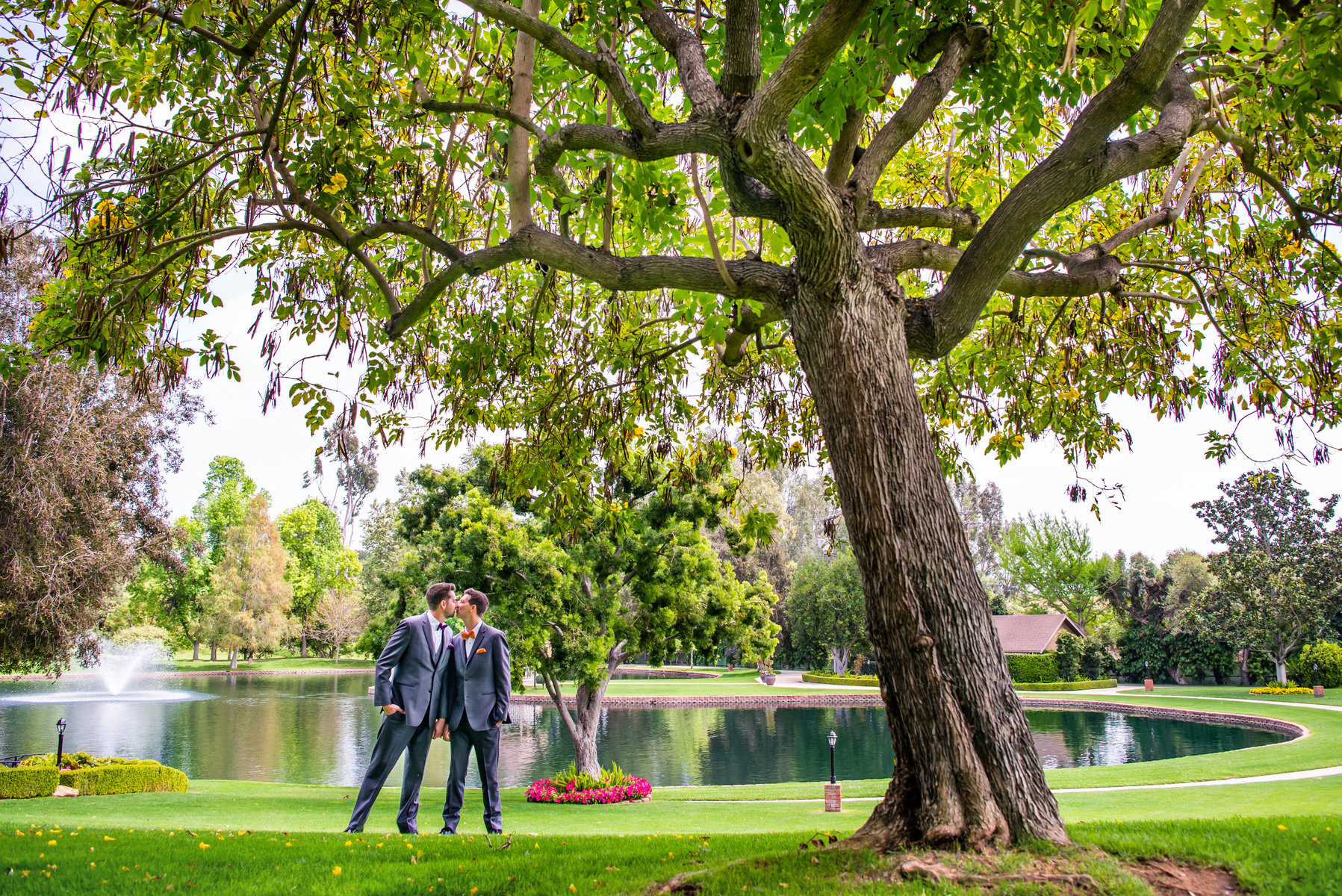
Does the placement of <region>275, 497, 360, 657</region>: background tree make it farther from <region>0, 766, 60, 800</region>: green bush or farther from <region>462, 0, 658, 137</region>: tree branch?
<region>462, 0, 658, 137</region>: tree branch

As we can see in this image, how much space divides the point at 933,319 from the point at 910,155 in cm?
463

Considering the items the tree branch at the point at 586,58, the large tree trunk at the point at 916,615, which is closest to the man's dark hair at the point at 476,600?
the large tree trunk at the point at 916,615

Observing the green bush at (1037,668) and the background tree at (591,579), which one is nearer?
the background tree at (591,579)

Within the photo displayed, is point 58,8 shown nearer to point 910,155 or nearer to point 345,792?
point 910,155

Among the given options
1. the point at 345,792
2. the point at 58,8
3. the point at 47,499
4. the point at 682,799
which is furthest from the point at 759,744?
the point at 58,8

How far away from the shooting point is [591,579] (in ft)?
54.1

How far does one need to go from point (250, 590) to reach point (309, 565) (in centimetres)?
1159

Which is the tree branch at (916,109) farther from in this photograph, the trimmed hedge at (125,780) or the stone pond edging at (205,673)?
the stone pond edging at (205,673)

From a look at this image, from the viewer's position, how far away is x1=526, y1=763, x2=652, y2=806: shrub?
14.4 metres

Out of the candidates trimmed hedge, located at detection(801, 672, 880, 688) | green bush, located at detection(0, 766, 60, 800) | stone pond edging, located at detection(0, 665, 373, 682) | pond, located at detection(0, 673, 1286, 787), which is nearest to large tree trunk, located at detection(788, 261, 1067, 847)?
green bush, located at detection(0, 766, 60, 800)

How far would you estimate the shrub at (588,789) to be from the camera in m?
14.4

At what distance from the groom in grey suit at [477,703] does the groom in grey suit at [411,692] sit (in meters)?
0.09

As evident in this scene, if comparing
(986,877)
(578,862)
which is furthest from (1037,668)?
(986,877)

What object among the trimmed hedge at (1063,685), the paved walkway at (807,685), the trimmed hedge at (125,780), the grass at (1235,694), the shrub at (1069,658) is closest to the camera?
the trimmed hedge at (125,780)
